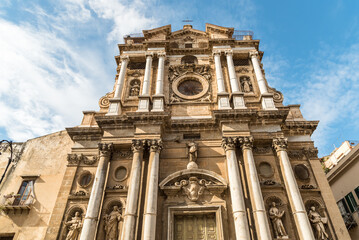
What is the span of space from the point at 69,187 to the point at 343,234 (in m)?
13.0

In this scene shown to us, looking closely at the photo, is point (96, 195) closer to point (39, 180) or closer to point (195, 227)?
point (195, 227)

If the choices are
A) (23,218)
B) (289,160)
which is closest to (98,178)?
(23,218)

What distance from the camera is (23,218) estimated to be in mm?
13555

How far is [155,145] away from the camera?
12820 mm

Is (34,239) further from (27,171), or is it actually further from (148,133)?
(148,133)

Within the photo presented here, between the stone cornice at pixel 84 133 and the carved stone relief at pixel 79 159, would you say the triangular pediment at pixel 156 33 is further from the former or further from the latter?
the carved stone relief at pixel 79 159

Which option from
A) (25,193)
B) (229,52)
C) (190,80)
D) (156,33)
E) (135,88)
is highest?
(156,33)

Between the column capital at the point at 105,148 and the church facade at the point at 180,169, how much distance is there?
0.08 meters

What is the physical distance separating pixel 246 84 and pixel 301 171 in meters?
6.51

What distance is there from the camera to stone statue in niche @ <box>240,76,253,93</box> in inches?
651

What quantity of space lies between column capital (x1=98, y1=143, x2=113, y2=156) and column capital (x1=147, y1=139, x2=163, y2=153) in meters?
2.08

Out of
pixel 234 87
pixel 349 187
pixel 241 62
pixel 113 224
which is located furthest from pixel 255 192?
pixel 241 62

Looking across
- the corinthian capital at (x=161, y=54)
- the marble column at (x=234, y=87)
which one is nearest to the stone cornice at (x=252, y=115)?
the marble column at (x=234, y=87)

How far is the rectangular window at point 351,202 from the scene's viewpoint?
52.0 feet
